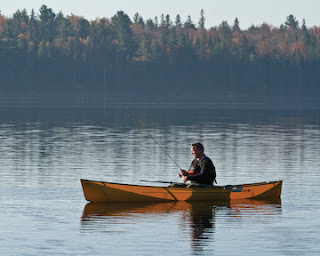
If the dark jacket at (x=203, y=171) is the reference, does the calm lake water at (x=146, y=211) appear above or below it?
below

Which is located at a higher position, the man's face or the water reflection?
the man's face

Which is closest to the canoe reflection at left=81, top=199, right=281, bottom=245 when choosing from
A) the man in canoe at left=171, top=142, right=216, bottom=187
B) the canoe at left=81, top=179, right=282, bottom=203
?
the canoe at left=81, top=179, right=282, bottom=203

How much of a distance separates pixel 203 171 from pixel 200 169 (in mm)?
134

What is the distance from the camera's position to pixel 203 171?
765 inches

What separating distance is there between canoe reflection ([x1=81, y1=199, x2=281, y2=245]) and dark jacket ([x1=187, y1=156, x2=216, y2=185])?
1.88ft

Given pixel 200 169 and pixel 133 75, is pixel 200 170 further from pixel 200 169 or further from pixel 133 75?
pixel 133 75

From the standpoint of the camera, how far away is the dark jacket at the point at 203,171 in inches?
762

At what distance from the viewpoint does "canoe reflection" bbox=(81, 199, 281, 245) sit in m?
17.1

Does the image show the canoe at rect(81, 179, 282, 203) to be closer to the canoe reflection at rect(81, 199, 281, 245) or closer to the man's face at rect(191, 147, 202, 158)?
the canoe reflection at rect(81, 199, 281, 245)

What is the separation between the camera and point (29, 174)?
26125 mm

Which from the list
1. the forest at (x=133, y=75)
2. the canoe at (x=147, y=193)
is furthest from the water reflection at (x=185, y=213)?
the forest at (x=133, y=75)

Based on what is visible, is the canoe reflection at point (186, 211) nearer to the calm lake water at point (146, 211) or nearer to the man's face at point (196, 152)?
the calm lake water at point (146, 211)

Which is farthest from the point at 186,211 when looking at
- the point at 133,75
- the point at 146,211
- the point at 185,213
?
the point at 133,75

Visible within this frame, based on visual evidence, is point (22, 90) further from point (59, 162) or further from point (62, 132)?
point (59, 162)
